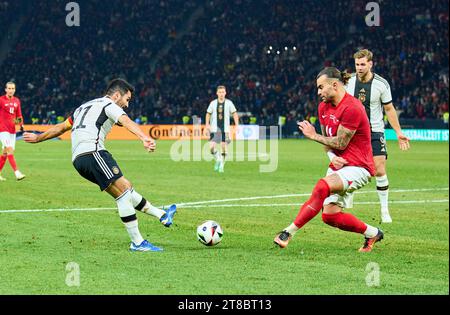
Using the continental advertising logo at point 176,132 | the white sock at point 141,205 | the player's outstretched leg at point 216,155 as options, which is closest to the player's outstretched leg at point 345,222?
the white sock at point 141,205

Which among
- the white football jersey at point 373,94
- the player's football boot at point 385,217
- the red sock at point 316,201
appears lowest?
the player's football boot at point 385,217

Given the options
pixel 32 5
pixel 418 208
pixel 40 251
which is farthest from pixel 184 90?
pixel 40 251

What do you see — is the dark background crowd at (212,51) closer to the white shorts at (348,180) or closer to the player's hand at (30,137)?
the white shorts at (348,180)

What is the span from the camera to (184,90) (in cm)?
5659

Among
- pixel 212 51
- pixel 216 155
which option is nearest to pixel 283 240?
pixel 216 155

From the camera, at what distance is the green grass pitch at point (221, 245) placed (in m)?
7.64

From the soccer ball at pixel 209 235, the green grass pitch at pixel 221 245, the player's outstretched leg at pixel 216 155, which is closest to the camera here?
the green grass pitch at pixel 221 245

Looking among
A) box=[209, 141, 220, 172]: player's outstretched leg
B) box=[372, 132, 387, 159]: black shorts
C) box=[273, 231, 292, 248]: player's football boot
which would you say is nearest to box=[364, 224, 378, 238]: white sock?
box=[273, 231, 292, 248]: player's football boot

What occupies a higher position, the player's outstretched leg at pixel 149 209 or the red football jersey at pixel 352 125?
the red football jersey at pixel 352 125

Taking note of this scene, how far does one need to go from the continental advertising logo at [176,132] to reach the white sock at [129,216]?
125ft

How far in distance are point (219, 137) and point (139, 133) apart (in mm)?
16060

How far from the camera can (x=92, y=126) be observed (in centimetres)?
1012

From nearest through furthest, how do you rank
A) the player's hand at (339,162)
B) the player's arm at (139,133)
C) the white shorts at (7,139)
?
1. the player's arm at (139,133)
2. the player's hand at (339,162)
3. the white shorts at (7,139)
